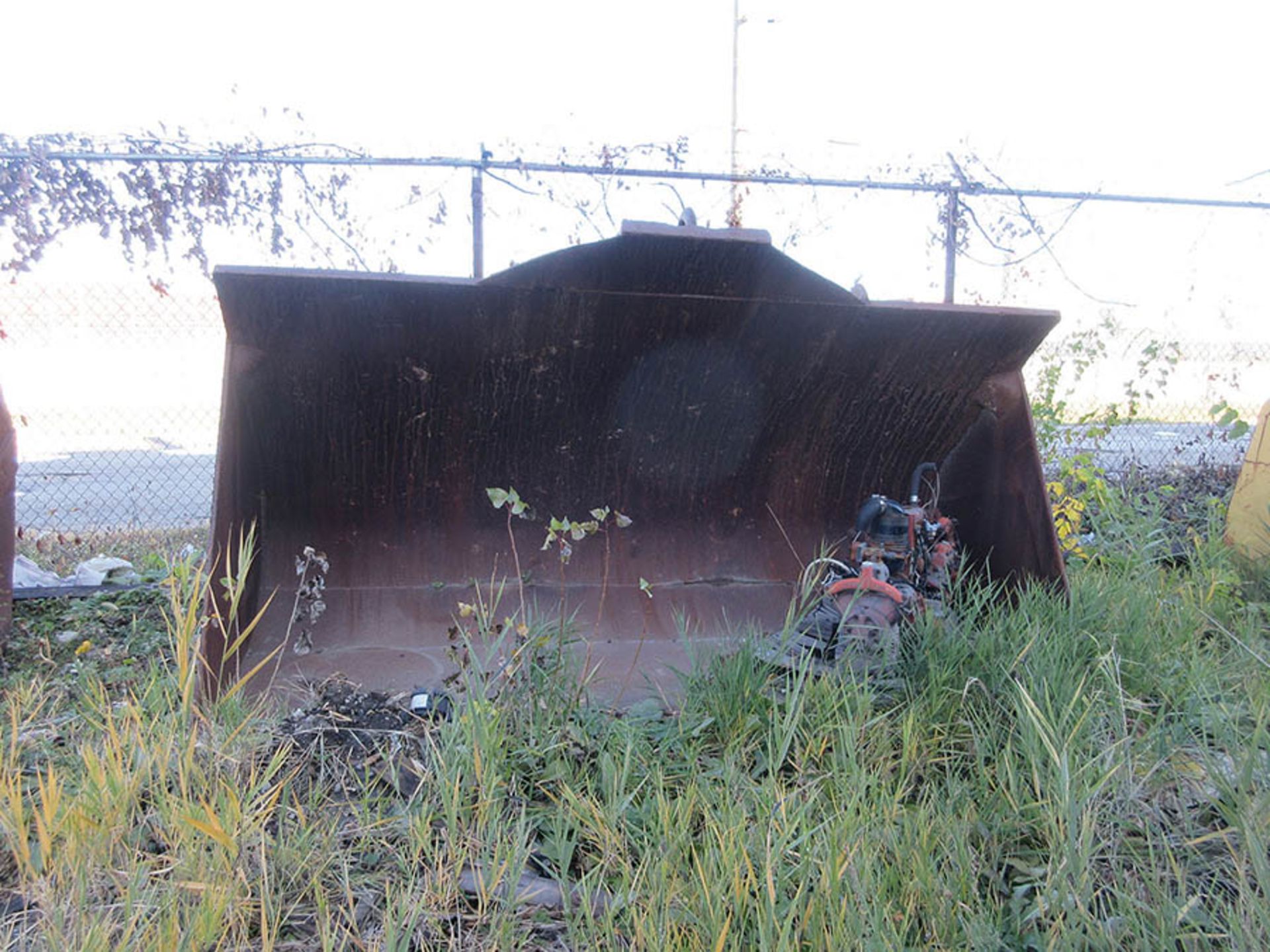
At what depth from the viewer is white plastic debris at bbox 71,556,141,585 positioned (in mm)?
3395

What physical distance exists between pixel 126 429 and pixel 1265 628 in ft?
32.1

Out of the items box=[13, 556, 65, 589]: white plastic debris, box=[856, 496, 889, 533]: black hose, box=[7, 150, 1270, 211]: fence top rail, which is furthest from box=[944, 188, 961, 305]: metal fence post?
box=[13, 556, 65, 589]: white plastic debris

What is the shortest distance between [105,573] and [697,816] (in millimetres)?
2837

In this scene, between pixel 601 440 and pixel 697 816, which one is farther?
pixel 601 440

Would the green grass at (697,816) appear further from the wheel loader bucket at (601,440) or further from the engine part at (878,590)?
the wheel loader bucket at (601,440)

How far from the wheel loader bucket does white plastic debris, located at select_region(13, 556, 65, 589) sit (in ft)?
4.52

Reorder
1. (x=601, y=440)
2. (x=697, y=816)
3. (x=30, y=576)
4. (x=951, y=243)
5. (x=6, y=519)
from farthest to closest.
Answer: (x=951, y=243), (x=30, y=576), (x=601, y=440), (x=6, y=519), (x=697, y=816)

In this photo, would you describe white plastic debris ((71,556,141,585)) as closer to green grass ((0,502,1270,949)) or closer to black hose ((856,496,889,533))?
green grass ((0,502,1270,949))

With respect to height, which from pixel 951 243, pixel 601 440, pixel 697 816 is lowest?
pixel 697 816

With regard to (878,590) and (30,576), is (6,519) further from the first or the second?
(878,590)

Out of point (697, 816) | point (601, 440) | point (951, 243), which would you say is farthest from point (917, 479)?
point (951, 243)

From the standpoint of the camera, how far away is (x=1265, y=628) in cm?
276

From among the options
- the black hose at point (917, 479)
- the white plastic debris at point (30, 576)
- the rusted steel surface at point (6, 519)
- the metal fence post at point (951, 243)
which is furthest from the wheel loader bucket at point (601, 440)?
the metal fence post at point (951, 243)

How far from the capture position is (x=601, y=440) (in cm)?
281
